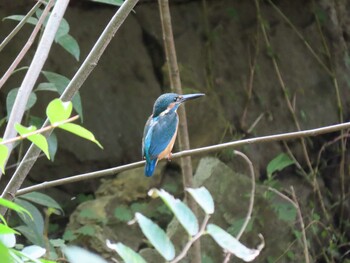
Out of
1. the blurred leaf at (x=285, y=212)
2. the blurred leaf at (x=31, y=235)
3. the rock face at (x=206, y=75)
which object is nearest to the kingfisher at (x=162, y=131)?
the blurred leaf at (x=31, y=235)

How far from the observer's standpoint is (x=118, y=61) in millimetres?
4750

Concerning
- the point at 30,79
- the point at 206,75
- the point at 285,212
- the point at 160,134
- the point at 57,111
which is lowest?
the point at 285,212

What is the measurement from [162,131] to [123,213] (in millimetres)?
1407

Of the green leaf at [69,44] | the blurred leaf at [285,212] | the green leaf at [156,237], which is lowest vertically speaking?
the blurred leaf at [285,212]

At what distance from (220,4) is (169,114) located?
1979 mm

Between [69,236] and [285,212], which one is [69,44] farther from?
[285,212]

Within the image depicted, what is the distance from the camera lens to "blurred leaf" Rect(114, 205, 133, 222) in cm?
434

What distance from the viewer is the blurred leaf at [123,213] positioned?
4336mm

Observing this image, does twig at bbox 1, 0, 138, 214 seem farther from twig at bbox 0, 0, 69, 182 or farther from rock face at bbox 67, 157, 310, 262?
rock face at bbox 67, 157, 310, 262

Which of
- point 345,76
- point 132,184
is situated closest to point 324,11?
point 345,76

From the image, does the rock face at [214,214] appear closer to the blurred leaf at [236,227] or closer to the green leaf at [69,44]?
the blurred leaf at [236,227]

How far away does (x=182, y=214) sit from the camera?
2.58 ft

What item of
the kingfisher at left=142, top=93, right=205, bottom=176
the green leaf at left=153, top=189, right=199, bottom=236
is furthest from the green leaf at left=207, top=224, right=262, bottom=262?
the kingfisher at left=142, top=93, right=205, bottom=176

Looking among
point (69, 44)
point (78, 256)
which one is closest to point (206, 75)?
point (69, 44)
